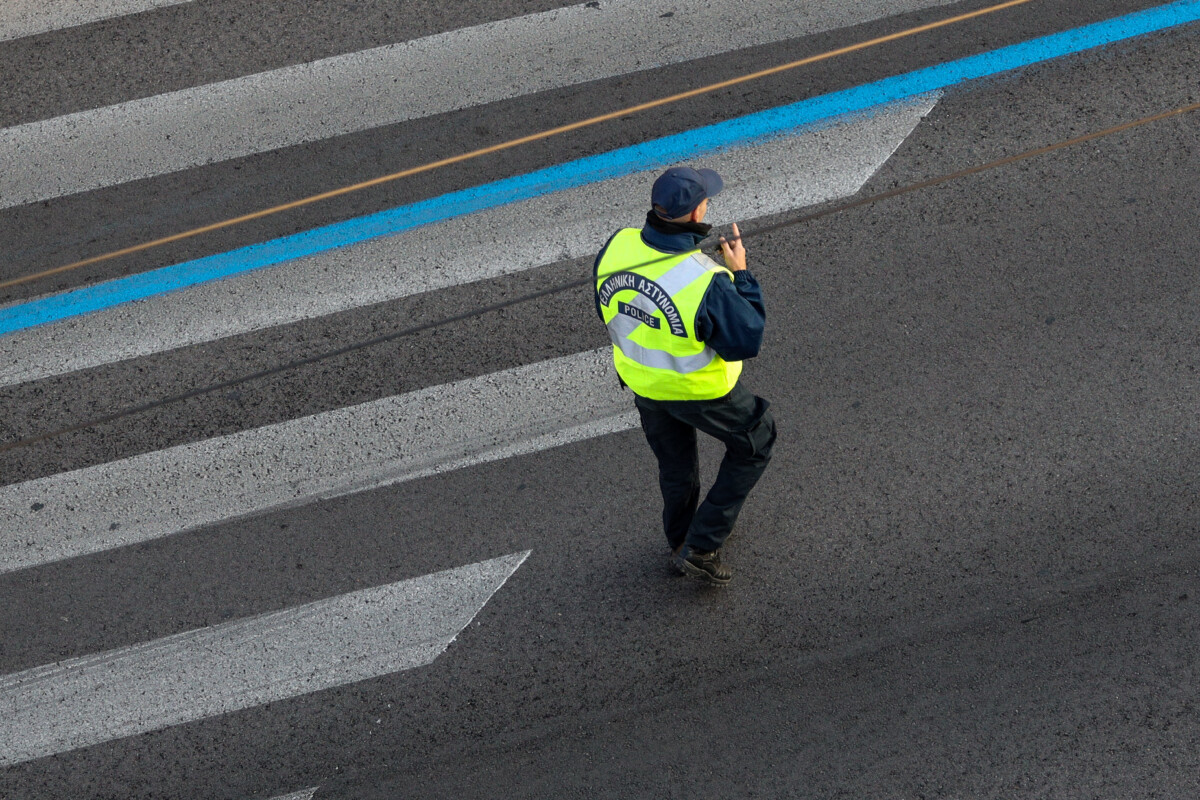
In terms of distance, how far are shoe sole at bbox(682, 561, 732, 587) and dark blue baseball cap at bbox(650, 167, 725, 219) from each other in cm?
166

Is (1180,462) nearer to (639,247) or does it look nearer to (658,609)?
(658,609)

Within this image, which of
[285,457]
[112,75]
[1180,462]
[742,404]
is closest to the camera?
[742,404]

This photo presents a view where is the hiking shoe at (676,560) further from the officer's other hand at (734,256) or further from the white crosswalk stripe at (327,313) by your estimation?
the officer's other hand at (734,256)

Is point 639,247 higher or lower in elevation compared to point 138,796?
higher

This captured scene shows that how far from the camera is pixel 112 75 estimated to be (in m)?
7.17

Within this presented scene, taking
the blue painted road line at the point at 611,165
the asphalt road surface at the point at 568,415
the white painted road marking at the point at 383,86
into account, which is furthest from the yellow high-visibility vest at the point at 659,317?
the white painted road marking at the point at 383,86

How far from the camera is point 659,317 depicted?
3961 mm

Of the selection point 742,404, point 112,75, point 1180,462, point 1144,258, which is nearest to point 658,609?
point 742,404

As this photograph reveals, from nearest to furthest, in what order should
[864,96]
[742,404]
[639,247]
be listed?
[639,247] → [742,404] → [864,96]

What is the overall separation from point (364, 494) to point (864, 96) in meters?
3.84

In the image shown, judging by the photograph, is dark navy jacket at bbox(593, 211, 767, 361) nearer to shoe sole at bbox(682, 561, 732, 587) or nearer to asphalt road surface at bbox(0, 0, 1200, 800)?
shoe sole at bbox(682, 561, 732, 587)

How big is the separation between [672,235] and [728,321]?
1.28 ft

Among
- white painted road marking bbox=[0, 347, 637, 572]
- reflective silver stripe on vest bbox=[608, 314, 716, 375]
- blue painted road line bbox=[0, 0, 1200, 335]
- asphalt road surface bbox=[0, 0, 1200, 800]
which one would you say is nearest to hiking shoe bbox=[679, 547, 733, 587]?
asphalt road surface bbox=[0, 0, 1200, 800]

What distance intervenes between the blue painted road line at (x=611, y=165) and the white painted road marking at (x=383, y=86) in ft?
2.11
